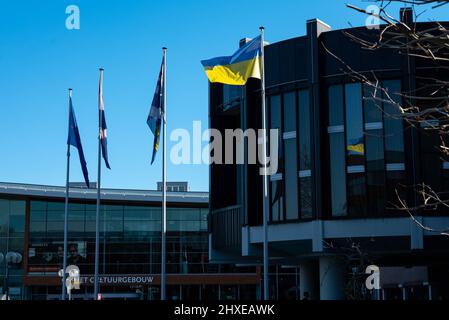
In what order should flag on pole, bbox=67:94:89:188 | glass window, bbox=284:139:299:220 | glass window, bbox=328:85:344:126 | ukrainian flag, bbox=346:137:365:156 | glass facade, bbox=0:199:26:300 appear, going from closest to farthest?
ukrainian flag, bbox=346:137:365:156 → glass window, bbox=328:85:344:126 → glass window, bbox=284:139:299:220 → flag on pole, bbox=67:94:89:188 → glass facade, bbox=0:199:26:300

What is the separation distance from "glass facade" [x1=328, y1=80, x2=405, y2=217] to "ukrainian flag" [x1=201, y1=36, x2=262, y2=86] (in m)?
4.38

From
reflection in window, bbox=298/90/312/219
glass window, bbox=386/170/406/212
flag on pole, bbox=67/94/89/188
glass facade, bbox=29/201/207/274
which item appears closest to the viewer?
glass window, bbox=386/170/406/212

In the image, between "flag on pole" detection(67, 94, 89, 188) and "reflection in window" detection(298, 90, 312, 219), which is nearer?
"reflection in window" detection(298, 90, 312, 219)

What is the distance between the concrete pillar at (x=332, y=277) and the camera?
95.4 ft

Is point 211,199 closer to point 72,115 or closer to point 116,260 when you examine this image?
point 72,115

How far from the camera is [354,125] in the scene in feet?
89.1

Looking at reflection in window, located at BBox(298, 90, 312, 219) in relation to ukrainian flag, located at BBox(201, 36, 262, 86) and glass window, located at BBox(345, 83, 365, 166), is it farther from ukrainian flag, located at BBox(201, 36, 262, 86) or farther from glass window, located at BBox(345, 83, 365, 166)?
ukrainian flag, located at BBox(201, 36, 262, 86)

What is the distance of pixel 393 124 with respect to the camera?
2645 cm

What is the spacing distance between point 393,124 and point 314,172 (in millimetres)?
3293

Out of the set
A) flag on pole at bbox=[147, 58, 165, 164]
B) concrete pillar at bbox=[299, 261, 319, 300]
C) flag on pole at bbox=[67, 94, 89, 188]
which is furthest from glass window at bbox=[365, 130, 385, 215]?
flag on pole at bbox=[67, 94, 89, 188]

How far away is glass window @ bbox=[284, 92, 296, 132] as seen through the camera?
93.2 feet

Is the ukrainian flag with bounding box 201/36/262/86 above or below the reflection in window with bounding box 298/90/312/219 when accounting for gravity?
above
